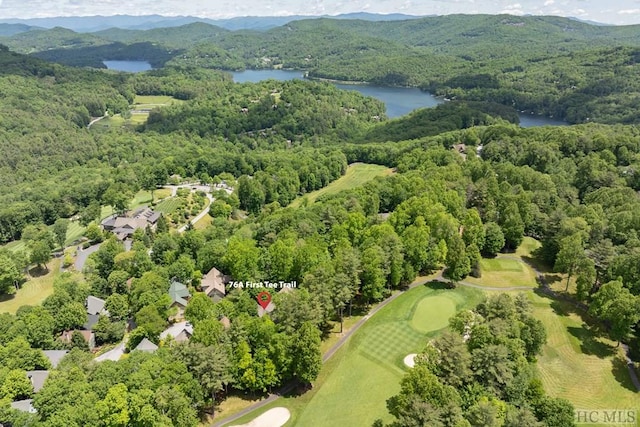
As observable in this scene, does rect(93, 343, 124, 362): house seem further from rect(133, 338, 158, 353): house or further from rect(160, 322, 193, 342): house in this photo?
rect(160, 322, 193, 342): house

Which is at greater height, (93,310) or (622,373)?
(622,373)

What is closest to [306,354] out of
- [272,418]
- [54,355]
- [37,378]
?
[272,418]

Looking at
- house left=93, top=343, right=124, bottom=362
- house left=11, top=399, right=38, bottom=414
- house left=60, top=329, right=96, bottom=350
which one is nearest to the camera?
house left=11, top=399, right=38, bottom=414

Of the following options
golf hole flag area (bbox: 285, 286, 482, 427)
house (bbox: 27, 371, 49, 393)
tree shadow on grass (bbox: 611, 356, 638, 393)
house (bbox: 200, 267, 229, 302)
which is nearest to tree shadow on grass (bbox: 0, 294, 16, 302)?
house (bbox: 27, 371, 49, 393)

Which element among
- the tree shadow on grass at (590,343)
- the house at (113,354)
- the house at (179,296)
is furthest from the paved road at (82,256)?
the tree shadow on grass at (590,343)

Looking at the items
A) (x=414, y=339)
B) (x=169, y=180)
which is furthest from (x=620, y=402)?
(x=169, y=180)

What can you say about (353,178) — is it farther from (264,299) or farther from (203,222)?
(264,299)

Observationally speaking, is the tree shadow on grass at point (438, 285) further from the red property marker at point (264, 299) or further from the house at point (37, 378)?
the house at point (37, 378)
